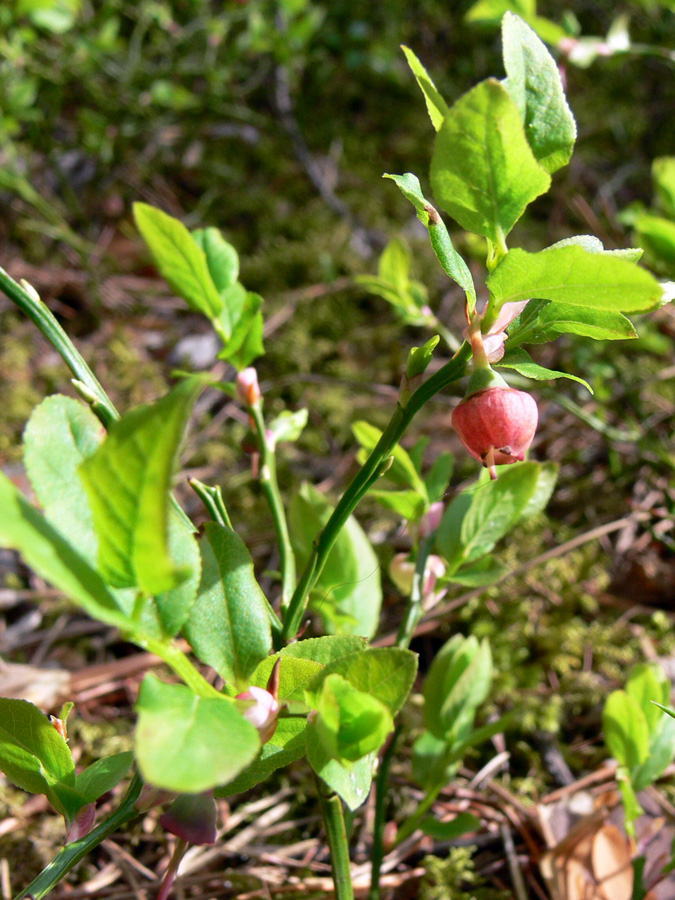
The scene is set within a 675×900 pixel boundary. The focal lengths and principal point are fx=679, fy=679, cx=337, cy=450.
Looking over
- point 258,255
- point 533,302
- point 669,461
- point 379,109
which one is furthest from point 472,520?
point 379,109

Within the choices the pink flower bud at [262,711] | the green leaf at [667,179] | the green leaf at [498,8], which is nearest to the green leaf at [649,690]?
the pink flower bud at [262,711]

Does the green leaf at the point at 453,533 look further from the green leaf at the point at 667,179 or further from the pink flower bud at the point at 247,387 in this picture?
the green leaf at the point at 667,179

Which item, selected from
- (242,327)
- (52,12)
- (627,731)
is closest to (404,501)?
(242,327)

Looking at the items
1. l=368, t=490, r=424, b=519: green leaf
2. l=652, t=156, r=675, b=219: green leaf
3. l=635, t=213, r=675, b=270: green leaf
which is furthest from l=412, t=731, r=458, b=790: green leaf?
l=652, t=156, r=675, b=219: green leaf

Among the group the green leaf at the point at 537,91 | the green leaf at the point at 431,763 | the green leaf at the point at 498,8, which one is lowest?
the green leaf at the point at 431,763

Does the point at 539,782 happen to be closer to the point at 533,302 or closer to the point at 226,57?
the point at 533,302

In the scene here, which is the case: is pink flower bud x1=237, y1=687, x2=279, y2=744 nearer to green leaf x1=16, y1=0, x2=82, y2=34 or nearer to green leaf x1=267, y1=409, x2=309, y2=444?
green leaf x1=267, y1=409, x2=309, y2=444

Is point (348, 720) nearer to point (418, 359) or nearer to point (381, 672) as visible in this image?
point (381, 672)
